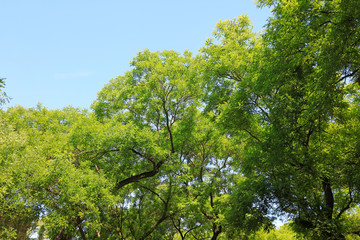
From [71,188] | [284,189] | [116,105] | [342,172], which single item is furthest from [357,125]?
[116,105]

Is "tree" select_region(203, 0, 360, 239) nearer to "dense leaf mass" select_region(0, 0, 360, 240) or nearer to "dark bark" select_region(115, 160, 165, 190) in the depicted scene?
"dense leaf mass" select_region(0, 0, 360, 240)

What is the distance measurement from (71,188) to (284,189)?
969 centimetres

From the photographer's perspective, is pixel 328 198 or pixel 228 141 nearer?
pixel 328 198

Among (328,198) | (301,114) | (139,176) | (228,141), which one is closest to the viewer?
(301,114)

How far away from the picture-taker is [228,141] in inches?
741

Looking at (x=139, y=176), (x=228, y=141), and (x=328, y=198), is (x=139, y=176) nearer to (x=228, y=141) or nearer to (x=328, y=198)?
(x=228, y=141)

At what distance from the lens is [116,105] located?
19516 millimetres

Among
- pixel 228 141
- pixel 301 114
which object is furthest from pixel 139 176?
pixel 301 114

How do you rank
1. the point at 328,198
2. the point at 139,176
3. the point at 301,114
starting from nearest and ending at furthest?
the point at 301,114 < the point at 328,198 < the point at 139,176

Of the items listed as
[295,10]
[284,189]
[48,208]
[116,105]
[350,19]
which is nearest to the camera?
[350,19]

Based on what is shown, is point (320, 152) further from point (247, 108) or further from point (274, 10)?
point (274, 10)

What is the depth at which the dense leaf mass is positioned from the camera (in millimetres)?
9312

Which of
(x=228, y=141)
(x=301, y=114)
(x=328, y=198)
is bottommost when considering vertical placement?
(x=328, y=198)

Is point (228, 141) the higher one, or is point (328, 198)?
point (228, 141)
